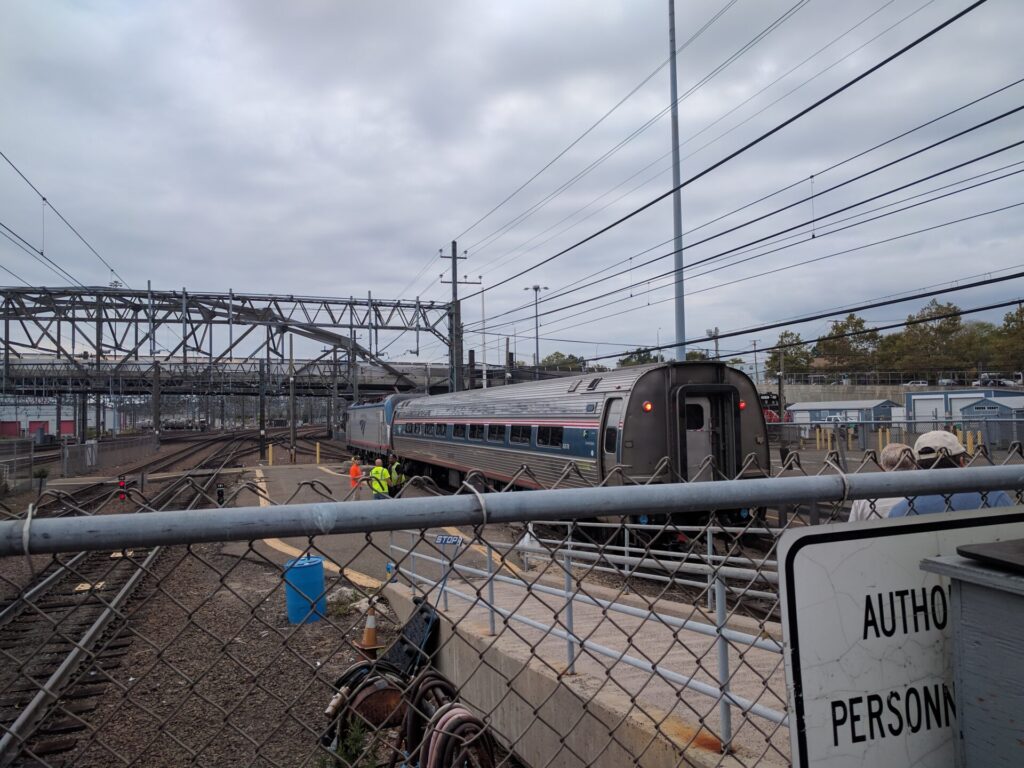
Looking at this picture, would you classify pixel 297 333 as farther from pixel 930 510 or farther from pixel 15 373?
pixel 930 510

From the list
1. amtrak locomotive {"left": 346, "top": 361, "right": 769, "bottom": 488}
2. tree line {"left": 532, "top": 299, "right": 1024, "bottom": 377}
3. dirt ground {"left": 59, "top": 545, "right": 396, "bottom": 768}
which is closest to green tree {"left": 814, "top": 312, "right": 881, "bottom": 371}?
tree line {"left": 532, "top": 299, "right": 1024, "bottom": 377}

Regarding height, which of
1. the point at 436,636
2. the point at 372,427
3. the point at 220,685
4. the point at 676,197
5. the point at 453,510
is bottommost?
the point at 220,685

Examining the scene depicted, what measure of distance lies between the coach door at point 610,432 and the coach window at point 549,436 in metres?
1.43

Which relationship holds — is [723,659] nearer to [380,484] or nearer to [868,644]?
[868,644]

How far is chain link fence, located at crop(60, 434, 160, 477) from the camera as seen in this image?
28766mm

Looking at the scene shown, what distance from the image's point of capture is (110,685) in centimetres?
714

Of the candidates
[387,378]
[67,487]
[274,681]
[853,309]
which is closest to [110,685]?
[274,681]

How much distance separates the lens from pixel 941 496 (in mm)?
4016

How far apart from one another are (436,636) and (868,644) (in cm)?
574

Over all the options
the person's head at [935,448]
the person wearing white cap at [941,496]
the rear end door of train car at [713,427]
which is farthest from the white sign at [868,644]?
the rear end door of train car at [713,427]

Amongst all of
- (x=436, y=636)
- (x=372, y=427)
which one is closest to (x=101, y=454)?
(x=372, y=427)

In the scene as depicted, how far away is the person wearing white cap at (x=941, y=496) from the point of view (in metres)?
3.93

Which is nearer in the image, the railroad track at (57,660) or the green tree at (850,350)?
the railroad track at (57,660)

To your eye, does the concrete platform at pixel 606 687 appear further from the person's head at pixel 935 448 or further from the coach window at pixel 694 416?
the coach window at pixel 694 416
